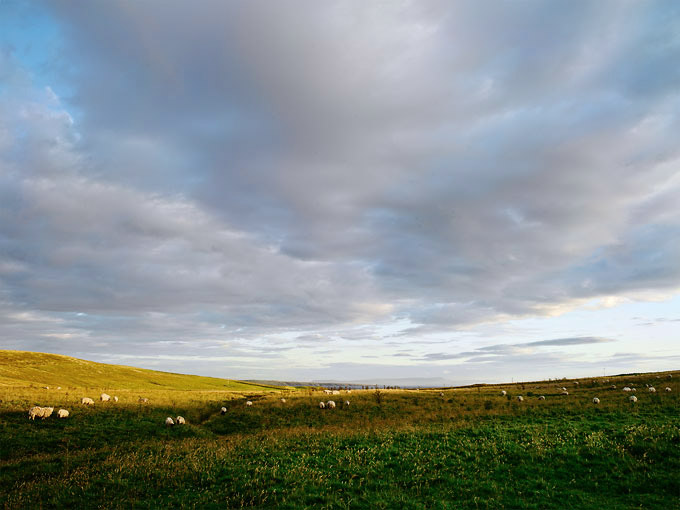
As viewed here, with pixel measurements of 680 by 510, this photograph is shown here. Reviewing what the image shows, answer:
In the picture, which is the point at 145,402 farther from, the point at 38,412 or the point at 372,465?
the point at 372,465

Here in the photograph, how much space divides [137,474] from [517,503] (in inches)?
621

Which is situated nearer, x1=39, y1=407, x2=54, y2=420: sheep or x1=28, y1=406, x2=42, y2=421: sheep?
x1=28, y1=406, x2=42, y2=421: sheep

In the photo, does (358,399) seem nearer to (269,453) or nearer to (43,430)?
(269,453)

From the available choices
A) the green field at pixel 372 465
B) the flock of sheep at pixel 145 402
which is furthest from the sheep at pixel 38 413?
the green field at pixel 372 465

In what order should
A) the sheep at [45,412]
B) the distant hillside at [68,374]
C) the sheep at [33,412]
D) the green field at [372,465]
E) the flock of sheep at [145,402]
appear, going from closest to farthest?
the green field at [372,465] < the sheep at [33,412] < the flock of sheep at [145,402] < the sheep at [45,412] < the distant hillside at [68,374]

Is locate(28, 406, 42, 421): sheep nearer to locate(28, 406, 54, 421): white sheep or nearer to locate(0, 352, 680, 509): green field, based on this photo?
locate(28, 406, 54, 421): white sheep

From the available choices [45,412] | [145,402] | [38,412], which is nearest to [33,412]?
[38,412]

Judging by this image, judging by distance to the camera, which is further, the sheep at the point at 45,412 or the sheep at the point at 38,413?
the sheep at the point at 45,412

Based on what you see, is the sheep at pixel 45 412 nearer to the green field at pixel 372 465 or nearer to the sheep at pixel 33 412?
the sheep at pixel 33 412

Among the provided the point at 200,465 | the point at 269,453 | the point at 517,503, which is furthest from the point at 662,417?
the point at 200,465

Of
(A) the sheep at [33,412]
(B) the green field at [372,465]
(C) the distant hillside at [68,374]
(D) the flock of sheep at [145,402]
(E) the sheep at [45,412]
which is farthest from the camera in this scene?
(C) the distant hillside at [68,374]

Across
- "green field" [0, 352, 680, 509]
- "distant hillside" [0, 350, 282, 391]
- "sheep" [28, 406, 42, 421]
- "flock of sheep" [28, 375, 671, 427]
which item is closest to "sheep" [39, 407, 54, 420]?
"flock of sheep" [28, 375, 671, 427]

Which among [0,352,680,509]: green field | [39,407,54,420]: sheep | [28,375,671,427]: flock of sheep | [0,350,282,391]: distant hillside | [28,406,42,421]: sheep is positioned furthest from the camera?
[0,350,282,391]: distant hillside

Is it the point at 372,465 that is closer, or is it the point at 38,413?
the point at 372,465
